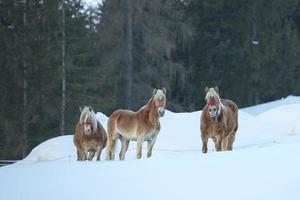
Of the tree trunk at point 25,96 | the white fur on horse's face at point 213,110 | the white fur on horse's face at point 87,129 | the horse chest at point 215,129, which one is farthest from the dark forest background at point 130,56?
the white fur on horse's face at point 213,110

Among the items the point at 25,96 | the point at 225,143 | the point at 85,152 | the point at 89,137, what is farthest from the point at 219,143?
the point at 25,96

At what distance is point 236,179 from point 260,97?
32184mm

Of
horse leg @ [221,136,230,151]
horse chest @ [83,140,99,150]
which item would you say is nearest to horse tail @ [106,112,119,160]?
horse chest @ [83,140,99,150]

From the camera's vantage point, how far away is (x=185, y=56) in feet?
131

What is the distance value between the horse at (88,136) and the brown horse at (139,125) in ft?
0.80

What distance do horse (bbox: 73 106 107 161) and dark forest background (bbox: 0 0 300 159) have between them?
46.9ft

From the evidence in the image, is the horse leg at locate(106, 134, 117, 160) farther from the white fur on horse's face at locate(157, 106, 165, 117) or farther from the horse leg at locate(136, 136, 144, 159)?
the white fur on horse's face at locate(157, 106, 165, 117)

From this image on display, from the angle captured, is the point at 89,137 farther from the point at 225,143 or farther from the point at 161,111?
the point at 225,143

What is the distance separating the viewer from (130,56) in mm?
32906

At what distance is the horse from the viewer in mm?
14570

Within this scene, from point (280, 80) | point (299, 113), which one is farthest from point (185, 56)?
point (299, 113)

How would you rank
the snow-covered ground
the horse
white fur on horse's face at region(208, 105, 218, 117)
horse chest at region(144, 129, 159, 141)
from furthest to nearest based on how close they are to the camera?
the horse
horse chest at region(144, 129, 159, 141)
white fur on horse's face at region(208, 105, 218, 117)
the snow-covered ground

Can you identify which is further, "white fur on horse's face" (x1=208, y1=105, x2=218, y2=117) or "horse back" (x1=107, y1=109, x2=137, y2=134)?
"horse back" (x1=107, y1=109, x2=137, y2=134)

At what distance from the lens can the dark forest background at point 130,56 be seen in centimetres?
2989
